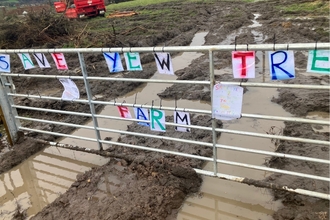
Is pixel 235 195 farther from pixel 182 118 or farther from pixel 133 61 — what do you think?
pixel 133 61

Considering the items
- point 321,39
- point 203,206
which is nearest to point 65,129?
point 203,206

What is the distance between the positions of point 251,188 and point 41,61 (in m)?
3.40

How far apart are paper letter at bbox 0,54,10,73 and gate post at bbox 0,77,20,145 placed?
240 millimetres

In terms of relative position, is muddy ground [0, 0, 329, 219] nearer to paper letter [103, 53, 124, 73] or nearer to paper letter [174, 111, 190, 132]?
paper letter [174, 111, 190, 132]

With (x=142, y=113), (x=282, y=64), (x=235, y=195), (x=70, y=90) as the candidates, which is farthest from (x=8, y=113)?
(x=282, y=64)

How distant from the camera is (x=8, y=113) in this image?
16.2 feet

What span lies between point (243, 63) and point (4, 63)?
12.0ft

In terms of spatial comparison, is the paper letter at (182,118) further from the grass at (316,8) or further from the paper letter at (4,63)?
the grass at (316,8)

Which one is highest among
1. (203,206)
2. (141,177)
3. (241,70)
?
(241,70)

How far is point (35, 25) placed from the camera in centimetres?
1277

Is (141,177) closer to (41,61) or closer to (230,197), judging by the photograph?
(230,197)

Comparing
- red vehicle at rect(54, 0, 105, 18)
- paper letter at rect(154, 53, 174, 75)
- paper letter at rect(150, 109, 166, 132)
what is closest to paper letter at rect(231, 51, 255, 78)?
paper letter at rect(154, 53, 174, 75)

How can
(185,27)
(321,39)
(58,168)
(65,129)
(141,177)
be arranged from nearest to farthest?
(141,177)
(58,168)
(65,129)
(321,39)
(185,27)

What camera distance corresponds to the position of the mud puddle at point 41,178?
3863 mm
